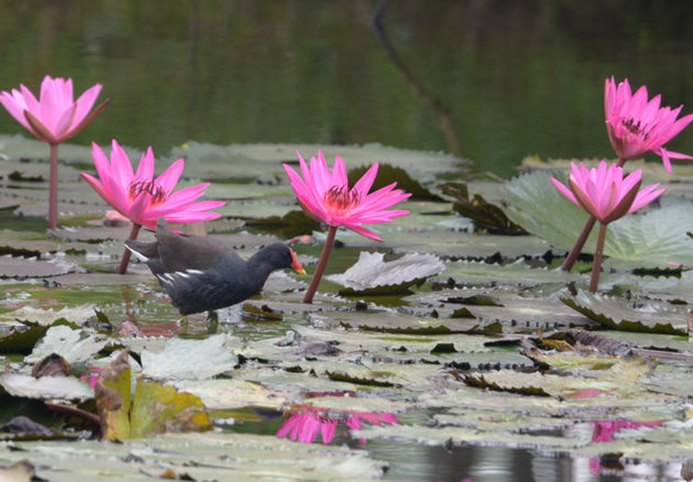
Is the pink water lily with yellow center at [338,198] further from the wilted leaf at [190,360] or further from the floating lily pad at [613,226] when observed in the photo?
the floating lily pad at [613,226]

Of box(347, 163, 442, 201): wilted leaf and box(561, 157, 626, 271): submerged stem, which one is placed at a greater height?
box(347, 163, 442, 201): wilted leaf

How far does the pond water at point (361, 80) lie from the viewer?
2.33 meters

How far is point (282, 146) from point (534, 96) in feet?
12.3

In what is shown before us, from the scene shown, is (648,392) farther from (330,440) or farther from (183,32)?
(183,32)

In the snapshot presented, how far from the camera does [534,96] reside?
876 cm

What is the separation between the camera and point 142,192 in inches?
99.9

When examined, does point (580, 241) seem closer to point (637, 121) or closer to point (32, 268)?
point (637, 121)

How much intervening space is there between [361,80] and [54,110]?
6180mm

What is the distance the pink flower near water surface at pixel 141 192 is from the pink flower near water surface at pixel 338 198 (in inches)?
10.2

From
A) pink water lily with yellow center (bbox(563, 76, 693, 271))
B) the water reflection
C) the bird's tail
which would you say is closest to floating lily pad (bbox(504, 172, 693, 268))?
pink water lily with yellow center (bbox(563, 76, 693, 271))

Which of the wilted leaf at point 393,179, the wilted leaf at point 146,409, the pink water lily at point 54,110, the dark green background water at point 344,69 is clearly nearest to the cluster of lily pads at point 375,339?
the wilted leaf at point 146,409

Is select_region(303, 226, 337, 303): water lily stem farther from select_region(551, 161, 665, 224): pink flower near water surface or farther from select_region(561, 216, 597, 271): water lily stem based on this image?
select_region(561, 216, 597, 271): water lily stem

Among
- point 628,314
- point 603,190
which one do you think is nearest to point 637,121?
point 603,190

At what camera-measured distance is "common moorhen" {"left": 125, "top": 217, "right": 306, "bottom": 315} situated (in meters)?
2.31
